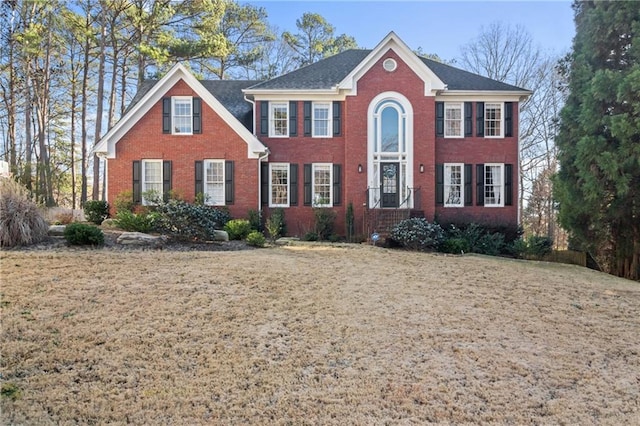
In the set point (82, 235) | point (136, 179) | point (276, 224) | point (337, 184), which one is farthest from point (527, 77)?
point (82, 235)

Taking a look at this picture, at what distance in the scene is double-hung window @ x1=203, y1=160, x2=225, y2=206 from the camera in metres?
16.0

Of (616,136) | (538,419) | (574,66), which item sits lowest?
(538,419)

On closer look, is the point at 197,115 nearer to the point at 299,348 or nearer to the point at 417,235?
the point at 417,235

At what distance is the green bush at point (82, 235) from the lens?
10.0 meters

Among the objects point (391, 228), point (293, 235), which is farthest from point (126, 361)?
point (293, 235)

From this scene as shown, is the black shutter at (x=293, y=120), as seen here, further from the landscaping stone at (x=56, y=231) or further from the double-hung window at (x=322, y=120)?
the landscaping stone at (x=56, y=231)

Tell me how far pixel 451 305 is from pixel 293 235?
10.6 metres

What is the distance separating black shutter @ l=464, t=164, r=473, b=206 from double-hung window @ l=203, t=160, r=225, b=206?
9.93 m

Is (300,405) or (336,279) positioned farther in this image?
(336,279)

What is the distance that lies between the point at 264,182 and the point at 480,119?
9381 millimetres

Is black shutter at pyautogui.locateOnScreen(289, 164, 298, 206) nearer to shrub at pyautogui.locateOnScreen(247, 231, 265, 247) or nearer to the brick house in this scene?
the brick house

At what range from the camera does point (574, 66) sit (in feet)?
40.4

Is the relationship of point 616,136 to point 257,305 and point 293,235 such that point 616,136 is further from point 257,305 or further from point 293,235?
point 293,235

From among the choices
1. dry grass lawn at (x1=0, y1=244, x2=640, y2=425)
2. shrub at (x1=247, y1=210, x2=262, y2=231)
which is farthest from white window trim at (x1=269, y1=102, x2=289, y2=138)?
dry grass lawn at (x1=0, y1=244, x2=640, y2=425)
